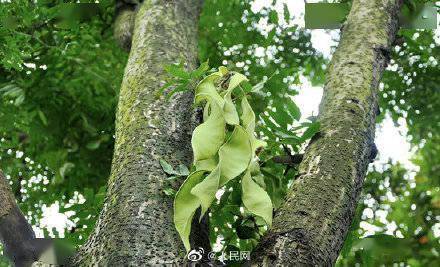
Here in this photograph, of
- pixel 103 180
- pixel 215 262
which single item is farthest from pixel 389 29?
pixel 103 180

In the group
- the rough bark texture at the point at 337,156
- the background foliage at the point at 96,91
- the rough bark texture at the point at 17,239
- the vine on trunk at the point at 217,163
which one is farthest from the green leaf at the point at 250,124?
the background foliage at the point at 96,91

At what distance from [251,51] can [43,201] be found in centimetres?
149

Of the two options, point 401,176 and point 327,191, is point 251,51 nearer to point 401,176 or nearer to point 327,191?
point 401,176

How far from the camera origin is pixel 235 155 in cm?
123

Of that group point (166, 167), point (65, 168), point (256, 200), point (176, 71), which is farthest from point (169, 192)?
point (65, 168)

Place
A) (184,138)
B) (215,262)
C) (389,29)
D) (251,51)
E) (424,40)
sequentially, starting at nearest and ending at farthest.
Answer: (215,262)
(184,138)
(389,29)
(424,40)
(251,51)

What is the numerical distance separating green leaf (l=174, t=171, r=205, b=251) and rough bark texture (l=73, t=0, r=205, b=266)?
81 mm

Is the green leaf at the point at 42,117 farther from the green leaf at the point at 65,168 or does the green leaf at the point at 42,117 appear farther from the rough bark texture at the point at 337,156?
the rough bark texture at the point at 337,156

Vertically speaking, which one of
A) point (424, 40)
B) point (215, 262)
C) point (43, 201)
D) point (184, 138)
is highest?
point (424, 40)

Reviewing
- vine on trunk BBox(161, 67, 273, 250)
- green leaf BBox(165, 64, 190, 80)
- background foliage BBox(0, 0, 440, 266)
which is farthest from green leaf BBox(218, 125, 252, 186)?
background foliage BBox(0, 0, 440, 266)

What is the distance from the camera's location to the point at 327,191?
1.34 meters

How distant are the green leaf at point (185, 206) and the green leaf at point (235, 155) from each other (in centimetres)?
5

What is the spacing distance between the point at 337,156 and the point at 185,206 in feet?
1.44

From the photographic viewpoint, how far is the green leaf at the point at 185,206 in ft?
3.88
